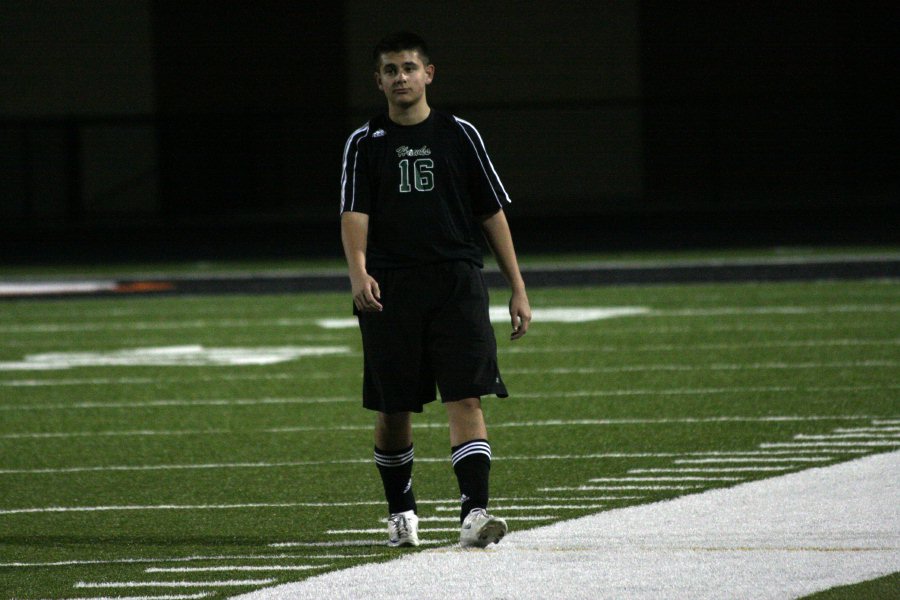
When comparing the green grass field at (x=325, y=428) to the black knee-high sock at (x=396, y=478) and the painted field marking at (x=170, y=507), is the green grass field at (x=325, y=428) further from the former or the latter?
the black knee-high sock at (x=396, y=478)

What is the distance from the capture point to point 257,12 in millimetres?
33312

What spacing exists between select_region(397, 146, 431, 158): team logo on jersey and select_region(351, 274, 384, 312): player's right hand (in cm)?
45

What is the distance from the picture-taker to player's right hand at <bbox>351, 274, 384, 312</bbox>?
19.7 feet

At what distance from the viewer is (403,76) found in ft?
20.0

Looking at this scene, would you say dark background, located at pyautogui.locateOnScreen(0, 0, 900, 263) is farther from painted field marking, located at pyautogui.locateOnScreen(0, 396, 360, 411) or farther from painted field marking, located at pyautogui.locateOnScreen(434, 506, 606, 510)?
painted field marking, located at pyautogui.locateOnScreen(434, 506, 606, 510)

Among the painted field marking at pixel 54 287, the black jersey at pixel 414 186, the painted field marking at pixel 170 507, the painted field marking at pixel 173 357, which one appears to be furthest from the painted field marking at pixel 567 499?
the painted field marking at pixel 54 287

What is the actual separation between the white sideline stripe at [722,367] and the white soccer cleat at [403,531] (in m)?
6.27

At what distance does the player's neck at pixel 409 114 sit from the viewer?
20.3ft

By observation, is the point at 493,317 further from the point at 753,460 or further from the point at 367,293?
the point at 367,293

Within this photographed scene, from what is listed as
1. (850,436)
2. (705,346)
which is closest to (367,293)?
(850,436)

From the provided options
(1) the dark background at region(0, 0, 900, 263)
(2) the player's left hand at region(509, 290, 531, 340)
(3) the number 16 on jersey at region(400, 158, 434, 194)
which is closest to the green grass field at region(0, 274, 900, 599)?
(2) the player's left hand at region(509, 290, 531, 340)

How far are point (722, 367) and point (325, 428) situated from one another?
11.7 ft

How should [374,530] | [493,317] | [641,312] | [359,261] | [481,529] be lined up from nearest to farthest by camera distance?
[481,529]
[359,261]
[374,530]
[493,317]
[641,312]

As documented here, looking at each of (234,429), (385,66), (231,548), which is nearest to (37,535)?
(231,548)
